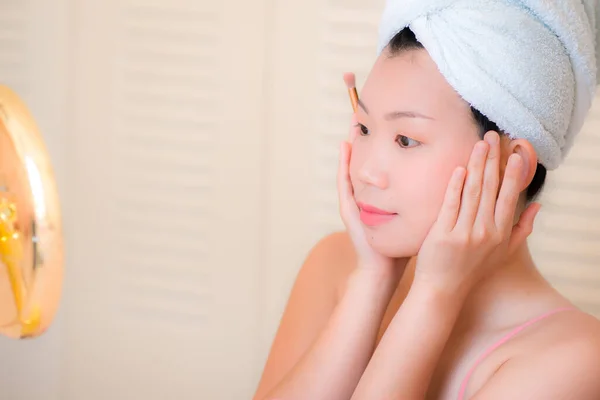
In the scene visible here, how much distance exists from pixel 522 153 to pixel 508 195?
58 mm

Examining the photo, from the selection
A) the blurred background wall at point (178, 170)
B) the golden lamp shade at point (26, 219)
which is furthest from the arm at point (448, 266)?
the blurred background wall at point (178, 170)

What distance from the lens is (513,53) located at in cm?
94

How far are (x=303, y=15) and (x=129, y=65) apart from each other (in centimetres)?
43

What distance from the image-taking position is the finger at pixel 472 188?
0.94m

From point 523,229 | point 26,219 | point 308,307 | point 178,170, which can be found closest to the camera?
point 26,219

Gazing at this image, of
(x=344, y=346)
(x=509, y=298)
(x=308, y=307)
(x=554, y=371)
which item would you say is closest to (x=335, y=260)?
(x=308, y=307)

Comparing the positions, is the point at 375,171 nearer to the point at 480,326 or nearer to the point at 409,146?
the point at 409,146

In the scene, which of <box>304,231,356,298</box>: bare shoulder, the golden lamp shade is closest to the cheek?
<box>304,231,356,298</box>: bare shoulder

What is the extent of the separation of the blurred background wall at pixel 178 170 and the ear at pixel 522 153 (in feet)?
2.56

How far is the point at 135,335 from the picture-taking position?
197 cm

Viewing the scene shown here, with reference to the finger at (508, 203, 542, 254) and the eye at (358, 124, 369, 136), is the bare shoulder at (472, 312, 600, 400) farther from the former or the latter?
the eye at (358, 124, 369, 136)

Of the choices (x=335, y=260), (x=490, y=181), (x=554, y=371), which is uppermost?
(x=490, y=181)

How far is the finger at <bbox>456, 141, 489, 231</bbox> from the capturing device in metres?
0.94

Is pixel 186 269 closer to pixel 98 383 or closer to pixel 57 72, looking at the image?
pixel 98 383
